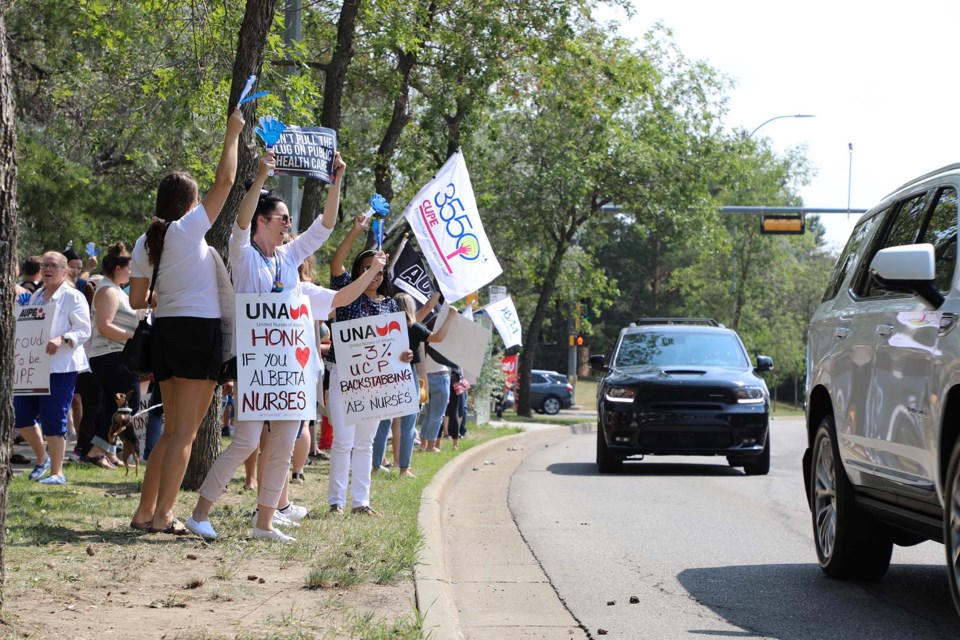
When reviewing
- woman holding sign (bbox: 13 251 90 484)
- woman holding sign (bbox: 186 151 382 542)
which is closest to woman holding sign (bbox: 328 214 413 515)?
woman holding sign (bbox: 186 151 382 542)

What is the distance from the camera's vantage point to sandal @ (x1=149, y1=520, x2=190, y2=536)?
749 cm

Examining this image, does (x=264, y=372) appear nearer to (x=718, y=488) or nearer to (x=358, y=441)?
(x=358, y=441)

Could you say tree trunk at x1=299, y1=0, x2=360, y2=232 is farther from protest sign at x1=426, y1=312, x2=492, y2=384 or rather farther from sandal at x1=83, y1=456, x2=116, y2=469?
sandal at x1=83, y1=456, x2=116, y2=469

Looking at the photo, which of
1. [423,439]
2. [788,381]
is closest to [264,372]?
[423,439]

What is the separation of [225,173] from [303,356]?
1.18 m

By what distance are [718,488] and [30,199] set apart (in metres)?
11.3

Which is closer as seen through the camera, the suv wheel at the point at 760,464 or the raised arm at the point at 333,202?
the raised arm at the point at 333,202

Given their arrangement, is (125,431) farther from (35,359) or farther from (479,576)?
(479,576)

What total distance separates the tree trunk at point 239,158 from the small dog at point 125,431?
2.70 feet

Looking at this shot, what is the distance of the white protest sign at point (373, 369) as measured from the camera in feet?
29.8

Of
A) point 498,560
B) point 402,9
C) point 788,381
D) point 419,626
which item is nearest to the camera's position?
point 419,626

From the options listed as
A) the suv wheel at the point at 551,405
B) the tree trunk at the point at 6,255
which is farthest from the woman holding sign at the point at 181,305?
the suv wheel at the point at 551,405

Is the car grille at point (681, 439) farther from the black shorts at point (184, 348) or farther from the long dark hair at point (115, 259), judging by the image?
the black shorts at point (184, 348)

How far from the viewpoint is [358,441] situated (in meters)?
9.21
